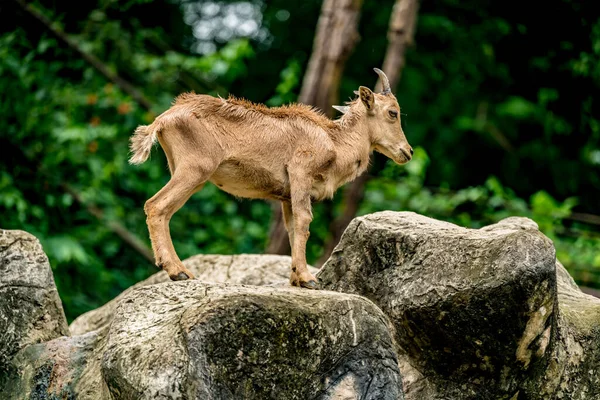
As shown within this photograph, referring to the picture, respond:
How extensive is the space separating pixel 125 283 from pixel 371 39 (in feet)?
26.4

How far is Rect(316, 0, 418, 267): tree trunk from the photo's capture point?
12164 mm

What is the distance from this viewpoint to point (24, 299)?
6512mm

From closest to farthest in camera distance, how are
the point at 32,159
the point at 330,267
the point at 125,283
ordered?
the point at 330,267 < the point at 32,159 < the point at 125,283

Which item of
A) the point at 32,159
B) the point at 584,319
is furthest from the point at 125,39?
the point at 584,319

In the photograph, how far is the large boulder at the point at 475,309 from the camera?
5656 millimetres

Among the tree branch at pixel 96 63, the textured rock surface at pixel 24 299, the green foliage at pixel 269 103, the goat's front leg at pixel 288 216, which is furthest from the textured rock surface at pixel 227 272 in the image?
the tree branch at pixel 96 63

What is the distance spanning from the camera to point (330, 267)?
6.70 m

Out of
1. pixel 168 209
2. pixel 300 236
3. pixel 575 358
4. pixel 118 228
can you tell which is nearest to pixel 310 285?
pixel 300 236

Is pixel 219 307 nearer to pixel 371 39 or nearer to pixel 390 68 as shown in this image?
pixel 390 68

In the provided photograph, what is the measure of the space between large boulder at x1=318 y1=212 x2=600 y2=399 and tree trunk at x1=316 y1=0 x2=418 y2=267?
554 cm

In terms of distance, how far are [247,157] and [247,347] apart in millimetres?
1585

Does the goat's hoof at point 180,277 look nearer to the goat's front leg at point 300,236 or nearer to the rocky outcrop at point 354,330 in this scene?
the rocky outcrop at point 354,330

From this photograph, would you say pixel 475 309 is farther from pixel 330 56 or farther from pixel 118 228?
pixel 118 228

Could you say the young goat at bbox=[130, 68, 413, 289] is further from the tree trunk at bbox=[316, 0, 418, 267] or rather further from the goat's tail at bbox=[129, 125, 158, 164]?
the tree trunk at bbox=[316, 0, 418, 267]
